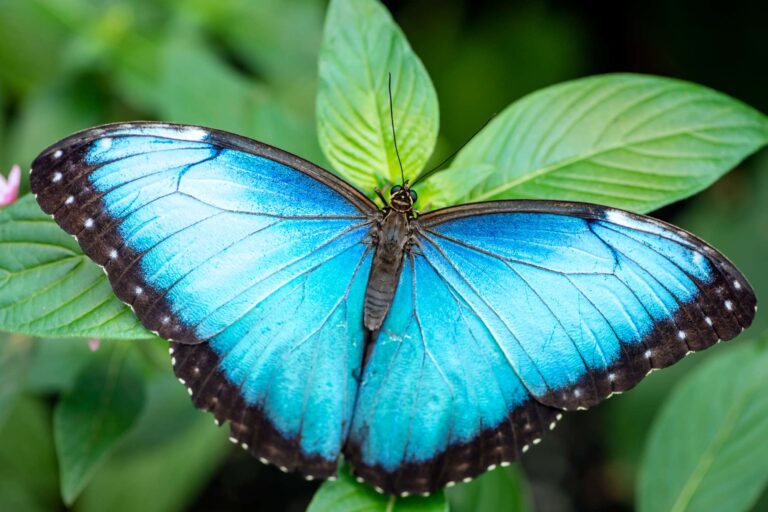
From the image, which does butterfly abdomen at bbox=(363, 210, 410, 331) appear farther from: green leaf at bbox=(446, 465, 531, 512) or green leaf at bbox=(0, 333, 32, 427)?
green leaf at bbox=(0, 333, 32, 427)

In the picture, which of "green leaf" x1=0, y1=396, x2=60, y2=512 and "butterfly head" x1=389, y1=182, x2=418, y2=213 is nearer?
"butterfly head" x1=389, y1=182, x2=418, y2=213

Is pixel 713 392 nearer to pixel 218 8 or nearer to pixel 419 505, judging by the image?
pixel 419 505

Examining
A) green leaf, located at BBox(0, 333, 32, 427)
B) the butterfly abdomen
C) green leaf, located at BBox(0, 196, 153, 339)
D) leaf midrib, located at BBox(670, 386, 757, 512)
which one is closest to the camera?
green leaf, located at BBox(0, 196, 153, 339)

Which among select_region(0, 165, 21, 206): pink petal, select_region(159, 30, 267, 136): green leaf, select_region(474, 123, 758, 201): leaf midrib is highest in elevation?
select_region(159, 30, 267, 136): green leaf

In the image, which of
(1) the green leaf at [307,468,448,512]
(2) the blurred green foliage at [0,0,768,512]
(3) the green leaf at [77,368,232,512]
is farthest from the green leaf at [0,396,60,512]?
(1) the green leaf at [307,468,448,512]

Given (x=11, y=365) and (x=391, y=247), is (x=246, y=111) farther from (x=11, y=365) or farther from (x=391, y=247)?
(x=11, y=365)

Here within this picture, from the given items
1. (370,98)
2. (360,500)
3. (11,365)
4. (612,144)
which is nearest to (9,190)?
(11,365)

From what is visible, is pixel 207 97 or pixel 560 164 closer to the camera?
pixel 560 164
